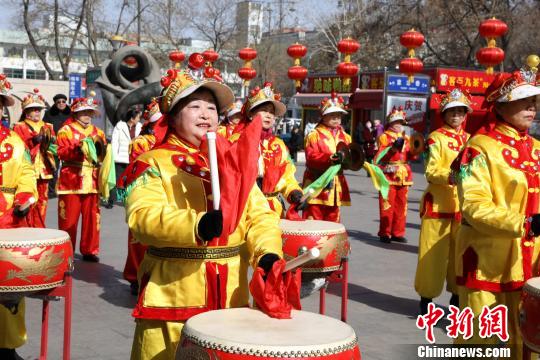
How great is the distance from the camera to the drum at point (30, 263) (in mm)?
4766

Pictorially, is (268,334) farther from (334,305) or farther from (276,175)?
(334,305)

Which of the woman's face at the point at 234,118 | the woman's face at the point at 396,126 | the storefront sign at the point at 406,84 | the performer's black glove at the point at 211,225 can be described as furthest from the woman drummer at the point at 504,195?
the storefront sign at the point at 406,84

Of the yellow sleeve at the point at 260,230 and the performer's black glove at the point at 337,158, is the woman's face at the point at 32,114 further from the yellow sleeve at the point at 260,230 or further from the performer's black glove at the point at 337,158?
the yellow sleeve at the point at 260,230

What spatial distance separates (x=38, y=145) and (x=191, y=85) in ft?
24.4

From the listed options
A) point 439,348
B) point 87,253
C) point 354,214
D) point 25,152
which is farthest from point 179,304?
point 354,214

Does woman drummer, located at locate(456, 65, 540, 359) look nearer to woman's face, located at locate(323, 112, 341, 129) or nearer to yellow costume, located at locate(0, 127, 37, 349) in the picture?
yellow costume, located at locate(0, 127, 37, 349)

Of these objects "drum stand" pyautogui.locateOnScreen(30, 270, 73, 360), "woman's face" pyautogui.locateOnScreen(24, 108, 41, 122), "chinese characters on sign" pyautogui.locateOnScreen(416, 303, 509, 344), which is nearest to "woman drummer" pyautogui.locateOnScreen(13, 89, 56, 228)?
"woman's face" pyautogui.locateOnScreen(24, 108, 41, 122)

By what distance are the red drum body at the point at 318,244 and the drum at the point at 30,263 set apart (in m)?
1.46

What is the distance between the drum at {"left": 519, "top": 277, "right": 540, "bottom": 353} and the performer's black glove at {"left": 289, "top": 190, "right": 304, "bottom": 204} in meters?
2.62

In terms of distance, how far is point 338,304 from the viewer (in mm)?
7594

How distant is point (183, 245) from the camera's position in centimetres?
332

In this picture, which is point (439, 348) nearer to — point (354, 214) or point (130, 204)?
point (130, 204)

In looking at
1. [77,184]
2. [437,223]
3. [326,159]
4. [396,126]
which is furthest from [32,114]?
[437,223]

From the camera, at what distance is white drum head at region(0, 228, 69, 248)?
4828mm
